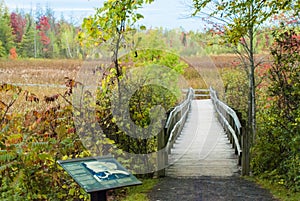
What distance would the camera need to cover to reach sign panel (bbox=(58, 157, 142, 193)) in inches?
113

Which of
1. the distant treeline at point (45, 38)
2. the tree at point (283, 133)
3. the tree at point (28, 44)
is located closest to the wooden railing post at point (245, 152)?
the tree at point (283, 133)

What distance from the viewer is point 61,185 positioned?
16.1 feet

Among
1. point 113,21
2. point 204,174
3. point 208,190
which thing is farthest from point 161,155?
point 113,21

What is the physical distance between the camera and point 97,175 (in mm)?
2980

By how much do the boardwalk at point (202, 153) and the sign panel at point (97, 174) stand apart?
3014 mm

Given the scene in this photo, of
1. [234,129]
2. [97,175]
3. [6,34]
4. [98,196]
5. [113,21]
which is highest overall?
[6,34]

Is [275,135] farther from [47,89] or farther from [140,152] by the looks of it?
[47,89]

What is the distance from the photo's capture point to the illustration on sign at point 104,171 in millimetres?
2982

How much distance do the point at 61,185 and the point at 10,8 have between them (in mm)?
16648

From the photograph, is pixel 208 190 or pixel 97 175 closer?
pixel 97 175

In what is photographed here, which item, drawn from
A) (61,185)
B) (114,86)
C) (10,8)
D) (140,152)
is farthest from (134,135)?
Result: (10,8)

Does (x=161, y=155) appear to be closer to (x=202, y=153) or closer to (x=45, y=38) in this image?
(x=202, y=153)

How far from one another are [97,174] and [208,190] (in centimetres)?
247

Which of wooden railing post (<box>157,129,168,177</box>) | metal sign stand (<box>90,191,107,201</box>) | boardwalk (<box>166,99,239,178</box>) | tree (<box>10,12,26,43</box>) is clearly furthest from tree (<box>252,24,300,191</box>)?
tree (<box>10,12,26,43</box>)
